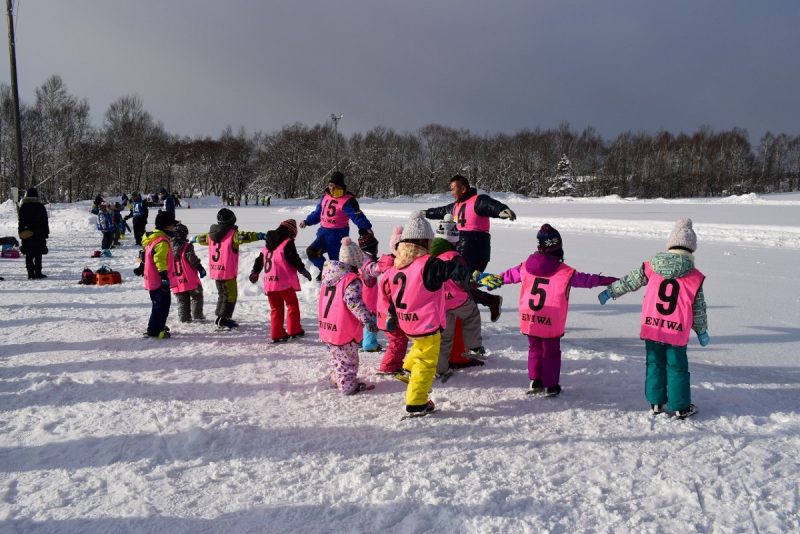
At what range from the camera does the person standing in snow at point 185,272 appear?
6297 mm

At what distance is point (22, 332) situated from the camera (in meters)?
6.11

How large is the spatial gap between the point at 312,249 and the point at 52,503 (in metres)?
3.99

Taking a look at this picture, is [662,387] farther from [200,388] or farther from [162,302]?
[162,302]

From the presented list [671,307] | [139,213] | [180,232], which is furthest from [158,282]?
[139,213]

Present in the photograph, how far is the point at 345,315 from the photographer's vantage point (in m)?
4.15

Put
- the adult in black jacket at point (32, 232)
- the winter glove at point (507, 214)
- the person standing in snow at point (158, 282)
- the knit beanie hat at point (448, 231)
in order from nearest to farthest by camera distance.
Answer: the knit beanie hat at point (448, 231) < the winter glove at point (507, 214) < the person standing in snow at point (158, 282) < the adult in black jacket at point (32, 232)

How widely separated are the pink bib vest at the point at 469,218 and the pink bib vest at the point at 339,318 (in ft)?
6.39

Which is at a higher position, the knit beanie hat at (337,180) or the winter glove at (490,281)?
the knit beanie hat at (337,180)

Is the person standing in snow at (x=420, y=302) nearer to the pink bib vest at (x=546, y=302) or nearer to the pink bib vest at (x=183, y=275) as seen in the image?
the pink bib vest at (x=546, y=302)

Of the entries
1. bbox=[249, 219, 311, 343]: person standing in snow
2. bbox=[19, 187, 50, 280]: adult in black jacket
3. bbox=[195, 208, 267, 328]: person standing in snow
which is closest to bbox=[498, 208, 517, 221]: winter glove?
bbox=[249, 219, 311, 343]: person standing in snow

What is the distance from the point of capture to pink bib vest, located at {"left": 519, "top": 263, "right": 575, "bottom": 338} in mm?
3951

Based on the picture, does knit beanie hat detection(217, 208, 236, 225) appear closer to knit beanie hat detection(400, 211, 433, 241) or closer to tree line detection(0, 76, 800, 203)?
knit beanie hat detection(400, 211, 433, 241)

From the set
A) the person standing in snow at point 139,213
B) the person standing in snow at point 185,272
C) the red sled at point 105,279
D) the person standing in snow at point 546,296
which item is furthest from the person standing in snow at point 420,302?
the person standing in snow at point 139,213

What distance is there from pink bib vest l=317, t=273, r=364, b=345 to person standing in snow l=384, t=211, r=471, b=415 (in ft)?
1.64
